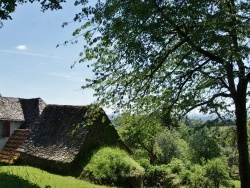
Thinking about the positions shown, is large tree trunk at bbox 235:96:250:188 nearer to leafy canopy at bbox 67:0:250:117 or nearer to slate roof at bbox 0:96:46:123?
leafy canopy at bbox 67:0:250:117

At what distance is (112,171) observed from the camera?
2511 cm

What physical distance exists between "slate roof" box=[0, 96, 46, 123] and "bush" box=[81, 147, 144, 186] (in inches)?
705

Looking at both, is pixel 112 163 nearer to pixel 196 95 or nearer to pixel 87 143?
pixel 87 143

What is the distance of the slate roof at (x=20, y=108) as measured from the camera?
41.4 meters

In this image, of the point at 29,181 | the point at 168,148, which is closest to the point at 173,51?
the point at 29,181

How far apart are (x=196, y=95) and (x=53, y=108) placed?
20.9 m

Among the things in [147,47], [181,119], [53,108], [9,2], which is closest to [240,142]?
[181,119]

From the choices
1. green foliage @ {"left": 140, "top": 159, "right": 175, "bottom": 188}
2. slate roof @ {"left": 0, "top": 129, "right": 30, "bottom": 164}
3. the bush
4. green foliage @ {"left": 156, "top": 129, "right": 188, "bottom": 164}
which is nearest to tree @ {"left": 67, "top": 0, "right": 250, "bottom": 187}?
the bush

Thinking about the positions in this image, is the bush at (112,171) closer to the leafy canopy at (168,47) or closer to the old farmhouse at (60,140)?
the old farmhouse at (60,140)

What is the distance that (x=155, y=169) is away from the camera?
41844 mm

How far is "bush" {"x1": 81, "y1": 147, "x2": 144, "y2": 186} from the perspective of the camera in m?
24.9

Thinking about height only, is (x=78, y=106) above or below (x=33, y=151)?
above

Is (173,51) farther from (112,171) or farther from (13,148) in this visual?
(13,148)

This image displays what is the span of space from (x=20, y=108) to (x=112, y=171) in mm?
22894
